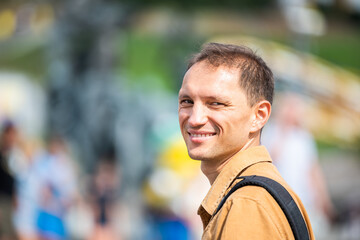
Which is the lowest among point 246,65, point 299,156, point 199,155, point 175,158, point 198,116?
point 175,158

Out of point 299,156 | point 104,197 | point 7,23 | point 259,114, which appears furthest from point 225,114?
point 7,23

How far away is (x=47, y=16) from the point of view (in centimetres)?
1088

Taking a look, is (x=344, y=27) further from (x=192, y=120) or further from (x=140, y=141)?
(x=192, y=120)

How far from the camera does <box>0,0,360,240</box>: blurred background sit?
10383 mm

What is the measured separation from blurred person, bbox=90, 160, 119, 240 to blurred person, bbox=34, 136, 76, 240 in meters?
0.45

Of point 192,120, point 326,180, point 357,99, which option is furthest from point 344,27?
point 192,120

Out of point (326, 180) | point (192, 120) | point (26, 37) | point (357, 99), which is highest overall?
point (26, 37)

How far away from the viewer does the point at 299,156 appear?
1067cm

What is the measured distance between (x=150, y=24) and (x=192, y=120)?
8.71 m

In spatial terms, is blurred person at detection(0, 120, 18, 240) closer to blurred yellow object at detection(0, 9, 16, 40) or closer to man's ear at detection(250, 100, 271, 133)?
blurred yellow object at detection(0, 9, 16, 40)

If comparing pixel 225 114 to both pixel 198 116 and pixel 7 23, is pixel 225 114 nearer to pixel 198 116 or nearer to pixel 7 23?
pixel 198 116

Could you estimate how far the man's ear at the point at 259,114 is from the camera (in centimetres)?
233

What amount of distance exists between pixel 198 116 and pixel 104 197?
8211 millimetres

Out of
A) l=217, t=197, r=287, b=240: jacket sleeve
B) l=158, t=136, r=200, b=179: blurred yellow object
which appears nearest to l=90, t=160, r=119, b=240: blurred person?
l=158, t=136, r=200, b=179: blurred yellow object
